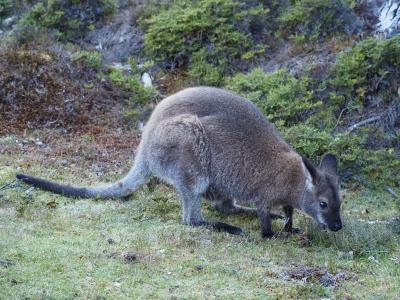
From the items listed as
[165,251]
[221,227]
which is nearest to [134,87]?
[221,227]

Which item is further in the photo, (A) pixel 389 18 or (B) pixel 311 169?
(A) pixel 389 18

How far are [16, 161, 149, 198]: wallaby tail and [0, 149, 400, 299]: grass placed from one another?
0.11m

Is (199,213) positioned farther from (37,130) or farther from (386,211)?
(37,130)

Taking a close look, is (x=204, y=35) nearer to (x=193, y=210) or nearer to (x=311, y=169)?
(x=193, y=210)

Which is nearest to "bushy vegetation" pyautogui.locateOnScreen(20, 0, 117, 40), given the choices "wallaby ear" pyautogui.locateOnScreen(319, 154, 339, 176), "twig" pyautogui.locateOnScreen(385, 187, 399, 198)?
"twig" pyautogui.locateOnScreen(385, 187, 399, 198)

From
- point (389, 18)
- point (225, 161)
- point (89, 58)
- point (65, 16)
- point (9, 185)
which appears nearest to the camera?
point (225, 161)

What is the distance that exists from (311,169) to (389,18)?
5500mm

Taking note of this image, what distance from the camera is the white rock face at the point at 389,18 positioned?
12.3m

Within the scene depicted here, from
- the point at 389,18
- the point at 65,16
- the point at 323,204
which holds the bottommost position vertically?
the point at 65,16

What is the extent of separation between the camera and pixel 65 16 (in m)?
14.2

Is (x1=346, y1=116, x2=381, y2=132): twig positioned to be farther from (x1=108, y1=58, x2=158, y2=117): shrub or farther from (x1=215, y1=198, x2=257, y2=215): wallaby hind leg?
(x1=108, y1=58, x2=158, y2=117): shrub

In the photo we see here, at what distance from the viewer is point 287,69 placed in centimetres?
1234

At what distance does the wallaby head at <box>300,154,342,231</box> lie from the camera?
8133mm

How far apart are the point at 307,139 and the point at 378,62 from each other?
6.35 feet
